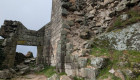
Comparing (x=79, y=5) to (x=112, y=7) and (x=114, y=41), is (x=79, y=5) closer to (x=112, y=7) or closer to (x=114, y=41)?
(x=112, y=7)

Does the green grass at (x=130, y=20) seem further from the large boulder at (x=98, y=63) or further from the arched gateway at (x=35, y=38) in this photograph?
the arched gateway at (x=35, y=38)

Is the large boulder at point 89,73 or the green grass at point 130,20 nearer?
the large boulder at point 89,73

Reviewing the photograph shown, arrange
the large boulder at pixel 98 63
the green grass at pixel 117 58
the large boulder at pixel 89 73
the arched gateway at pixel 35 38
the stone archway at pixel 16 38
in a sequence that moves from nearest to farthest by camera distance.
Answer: the green grass at pixel 117 58, the large boulder at pixel 89 73, the large boulder at pixel 98 63, the arched gateway at pixel 35 38, the stone archway at pixel 16 38

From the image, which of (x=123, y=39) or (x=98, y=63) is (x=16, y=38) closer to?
(x=98, y=63)

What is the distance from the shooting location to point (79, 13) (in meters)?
7.03

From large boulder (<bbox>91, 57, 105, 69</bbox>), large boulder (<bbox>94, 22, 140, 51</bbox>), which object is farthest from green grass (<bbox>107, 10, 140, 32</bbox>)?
large boulder (<bbox>91, 57, 105, 69</bbox>)

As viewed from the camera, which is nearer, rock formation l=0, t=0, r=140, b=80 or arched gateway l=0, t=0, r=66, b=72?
rock formation l=0, t=0, r=140, b=80

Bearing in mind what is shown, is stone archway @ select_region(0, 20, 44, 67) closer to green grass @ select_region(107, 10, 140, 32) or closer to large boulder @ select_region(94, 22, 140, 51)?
large boulder @ select_region(94, 22, 140, 51)

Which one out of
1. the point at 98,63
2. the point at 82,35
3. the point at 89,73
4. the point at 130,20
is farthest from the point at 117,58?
the point at 82,35

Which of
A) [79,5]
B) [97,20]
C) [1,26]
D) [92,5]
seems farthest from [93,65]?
[1,26]

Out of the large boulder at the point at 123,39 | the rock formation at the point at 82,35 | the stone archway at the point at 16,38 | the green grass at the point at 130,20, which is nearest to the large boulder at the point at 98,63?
the rock formation at the point at 82,35

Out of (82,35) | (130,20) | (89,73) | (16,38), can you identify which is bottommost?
(89,73)

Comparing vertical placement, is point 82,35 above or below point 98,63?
above

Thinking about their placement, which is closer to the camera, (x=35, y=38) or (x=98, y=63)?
(x=98, y=63)
